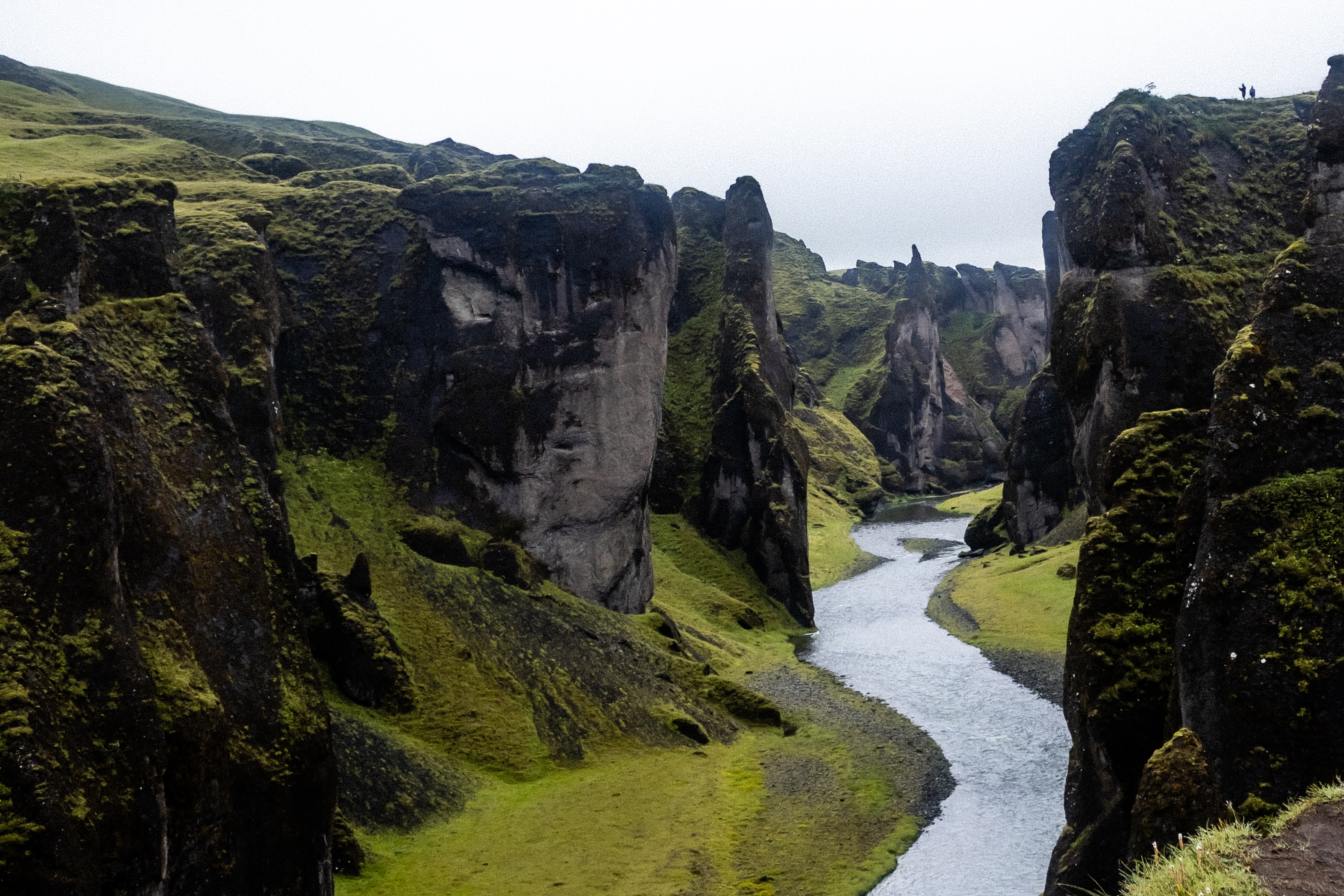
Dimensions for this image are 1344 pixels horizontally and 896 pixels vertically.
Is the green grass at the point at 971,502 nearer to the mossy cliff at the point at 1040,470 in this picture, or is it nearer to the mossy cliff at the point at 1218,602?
the mossy cliff at the point at 1040,470

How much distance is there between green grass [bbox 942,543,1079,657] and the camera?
65000 millimetres

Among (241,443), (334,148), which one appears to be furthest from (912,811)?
(334,148)

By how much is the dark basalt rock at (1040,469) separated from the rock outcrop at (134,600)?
84.2 metres

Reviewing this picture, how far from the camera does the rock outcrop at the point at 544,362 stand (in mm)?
58000

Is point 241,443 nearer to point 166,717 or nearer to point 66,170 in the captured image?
point 166,717

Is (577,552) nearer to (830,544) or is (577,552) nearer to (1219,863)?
(1219,863)

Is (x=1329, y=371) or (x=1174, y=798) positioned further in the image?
(x=1329, y=371)

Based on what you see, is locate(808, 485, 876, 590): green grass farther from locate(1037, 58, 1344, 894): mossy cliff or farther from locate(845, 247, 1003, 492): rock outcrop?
locate(1037, 58, 1344, 894): mossy cliff

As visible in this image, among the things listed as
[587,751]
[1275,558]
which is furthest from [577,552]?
[1275,558]

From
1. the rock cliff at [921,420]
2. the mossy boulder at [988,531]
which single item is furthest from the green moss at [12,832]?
the rock cliff at [921,420]

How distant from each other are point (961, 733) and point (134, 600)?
3836 centimetres

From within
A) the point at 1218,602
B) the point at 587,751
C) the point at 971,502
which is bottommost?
the point at 587,751

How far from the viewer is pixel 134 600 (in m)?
22.1

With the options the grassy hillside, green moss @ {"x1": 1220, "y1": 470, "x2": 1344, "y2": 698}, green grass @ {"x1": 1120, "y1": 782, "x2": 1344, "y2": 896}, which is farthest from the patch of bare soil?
the grassy hillside
